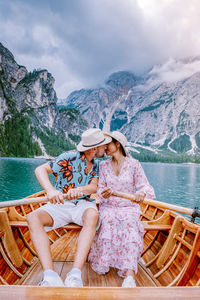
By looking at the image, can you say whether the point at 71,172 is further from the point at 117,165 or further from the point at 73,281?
the point at 73,281

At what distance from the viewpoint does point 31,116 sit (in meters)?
116

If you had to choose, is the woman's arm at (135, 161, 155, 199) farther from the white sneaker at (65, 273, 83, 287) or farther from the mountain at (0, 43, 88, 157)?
the mountain at (0, 43, 88, 157)

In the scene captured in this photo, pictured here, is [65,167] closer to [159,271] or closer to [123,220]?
[123,220]

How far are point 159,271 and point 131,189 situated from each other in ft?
4.36

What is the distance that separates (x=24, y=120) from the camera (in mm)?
106375

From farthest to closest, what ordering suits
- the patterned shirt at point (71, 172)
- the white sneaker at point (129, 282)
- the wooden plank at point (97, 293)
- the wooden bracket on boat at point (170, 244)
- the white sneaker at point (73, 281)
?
the wooden bracket on boat at point (170, 244) < the patterned shirt at point (71, 172) < the white sneaker at point (129, 282) < the white sneaker at point (73, 281) < the wooden plank at point (97, 293)

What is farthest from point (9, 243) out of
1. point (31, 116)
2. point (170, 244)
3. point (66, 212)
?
point (31, 116)

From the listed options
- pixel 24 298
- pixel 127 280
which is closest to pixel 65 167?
pixel 127 280

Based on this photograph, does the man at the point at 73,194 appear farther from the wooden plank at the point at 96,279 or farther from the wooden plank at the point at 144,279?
the wooden plank at the point at 144,279

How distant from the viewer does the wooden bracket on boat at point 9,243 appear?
10.5ft

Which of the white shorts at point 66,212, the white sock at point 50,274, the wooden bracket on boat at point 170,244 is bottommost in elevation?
the wooden bracket on boat at point 170,244

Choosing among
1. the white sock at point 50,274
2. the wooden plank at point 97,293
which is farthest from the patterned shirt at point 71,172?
the wooden plank at point 97,293

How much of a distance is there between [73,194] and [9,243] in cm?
144

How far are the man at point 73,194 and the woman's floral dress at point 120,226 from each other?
225 mm
